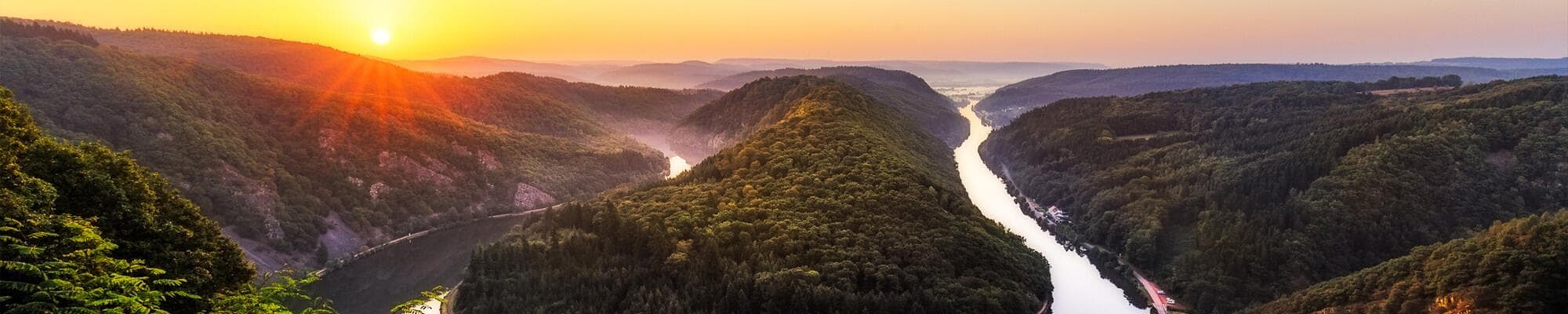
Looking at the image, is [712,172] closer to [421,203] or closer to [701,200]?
[701,200]

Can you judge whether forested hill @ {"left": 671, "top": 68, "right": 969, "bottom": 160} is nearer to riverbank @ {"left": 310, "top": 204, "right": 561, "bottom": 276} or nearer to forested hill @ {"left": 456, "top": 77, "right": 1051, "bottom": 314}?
riverbank @ {"left": 310, "top": 204, "right": 561, "bottom": 276}

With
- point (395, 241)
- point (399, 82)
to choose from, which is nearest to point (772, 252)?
point (395, 241)

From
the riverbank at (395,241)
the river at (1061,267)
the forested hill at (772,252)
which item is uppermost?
the forested hill at (772,252)

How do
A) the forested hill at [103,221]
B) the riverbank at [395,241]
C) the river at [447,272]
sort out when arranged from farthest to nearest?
the riverbank at [395,241], the river at [447,272], the forested hill at [103,221]

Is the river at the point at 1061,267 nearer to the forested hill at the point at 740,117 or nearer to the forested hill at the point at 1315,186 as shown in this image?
the forested hill at the point at 1315,186

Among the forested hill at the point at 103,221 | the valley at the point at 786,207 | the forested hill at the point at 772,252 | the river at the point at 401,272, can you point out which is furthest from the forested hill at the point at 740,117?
the forested hill at the point at 103,221

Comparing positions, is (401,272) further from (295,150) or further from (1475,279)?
(1475,279)

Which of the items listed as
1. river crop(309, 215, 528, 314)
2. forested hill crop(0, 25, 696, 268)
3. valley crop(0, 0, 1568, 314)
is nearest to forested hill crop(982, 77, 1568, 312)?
valley crop(0, 0, 1568, 314)
